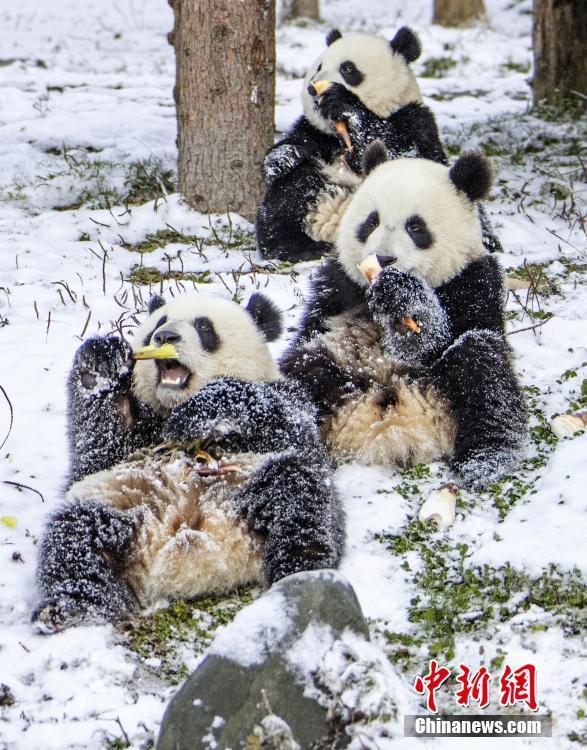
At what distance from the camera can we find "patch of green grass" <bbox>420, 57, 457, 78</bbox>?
500 inches

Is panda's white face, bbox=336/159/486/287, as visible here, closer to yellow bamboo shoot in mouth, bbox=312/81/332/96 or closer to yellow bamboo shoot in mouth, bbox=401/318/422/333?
yellow bamboo shoot in mouth, bbox=401/318/422/333

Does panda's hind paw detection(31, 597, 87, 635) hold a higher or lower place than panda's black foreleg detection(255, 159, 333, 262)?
lower

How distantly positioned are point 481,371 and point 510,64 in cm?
1002

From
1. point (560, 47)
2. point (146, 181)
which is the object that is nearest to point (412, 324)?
point (146, 181)

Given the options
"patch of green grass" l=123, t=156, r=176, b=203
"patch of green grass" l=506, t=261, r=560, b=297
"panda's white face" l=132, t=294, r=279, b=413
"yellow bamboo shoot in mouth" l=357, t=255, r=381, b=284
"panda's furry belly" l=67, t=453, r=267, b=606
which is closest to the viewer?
"panda's furry belly" l=67, t=453, r=267, b=606

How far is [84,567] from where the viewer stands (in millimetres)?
3516

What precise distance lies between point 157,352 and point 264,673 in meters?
1.79

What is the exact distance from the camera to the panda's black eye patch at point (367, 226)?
5.05 m

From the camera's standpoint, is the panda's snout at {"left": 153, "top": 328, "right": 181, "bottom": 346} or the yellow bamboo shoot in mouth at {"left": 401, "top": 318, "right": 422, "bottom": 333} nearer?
the panda's snout at {"left": 153, "top": 328, "right": 181, "bottom": 346}

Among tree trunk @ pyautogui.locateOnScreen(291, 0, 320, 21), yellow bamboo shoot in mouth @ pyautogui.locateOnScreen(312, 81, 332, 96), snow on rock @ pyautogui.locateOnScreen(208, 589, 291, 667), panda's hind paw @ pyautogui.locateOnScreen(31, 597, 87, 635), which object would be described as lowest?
panda's hind paw @ pyautogui.locateOnScreen(31, 597, 87, 635)

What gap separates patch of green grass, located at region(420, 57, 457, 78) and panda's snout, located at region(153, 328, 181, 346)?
9.18m

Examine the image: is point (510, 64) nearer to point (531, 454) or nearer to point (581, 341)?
point (581, 341)

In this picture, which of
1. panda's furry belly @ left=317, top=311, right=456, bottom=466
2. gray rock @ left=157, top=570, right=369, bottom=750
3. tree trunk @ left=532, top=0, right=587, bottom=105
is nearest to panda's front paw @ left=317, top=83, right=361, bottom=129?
panda's furry belly @ left=317, top=311, right=456, bottom=466

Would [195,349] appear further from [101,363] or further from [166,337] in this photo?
[101,363]
